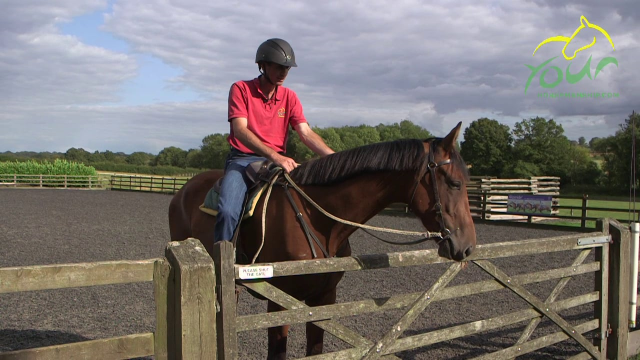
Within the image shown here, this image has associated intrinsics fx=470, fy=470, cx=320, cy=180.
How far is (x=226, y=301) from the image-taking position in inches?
90.4

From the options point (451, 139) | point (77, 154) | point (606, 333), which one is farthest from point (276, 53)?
point (77, 154)

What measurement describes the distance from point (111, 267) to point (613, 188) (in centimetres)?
5017

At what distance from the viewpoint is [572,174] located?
49.3 meters

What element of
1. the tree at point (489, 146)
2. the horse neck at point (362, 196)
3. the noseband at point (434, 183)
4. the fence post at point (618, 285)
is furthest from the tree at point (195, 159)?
the noseband at point (434, 183)

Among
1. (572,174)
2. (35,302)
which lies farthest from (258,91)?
(572,174)

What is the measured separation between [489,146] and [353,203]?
51.5 metres

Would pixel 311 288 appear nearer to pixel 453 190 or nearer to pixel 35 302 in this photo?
pixel 453 190

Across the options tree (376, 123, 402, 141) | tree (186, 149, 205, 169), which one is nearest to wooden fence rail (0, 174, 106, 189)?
tree (186, 149, 205, 169)

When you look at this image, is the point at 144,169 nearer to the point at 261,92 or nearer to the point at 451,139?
the point at 261,92

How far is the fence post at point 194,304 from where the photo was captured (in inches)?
83.3

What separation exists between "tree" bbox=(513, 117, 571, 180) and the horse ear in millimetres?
50950

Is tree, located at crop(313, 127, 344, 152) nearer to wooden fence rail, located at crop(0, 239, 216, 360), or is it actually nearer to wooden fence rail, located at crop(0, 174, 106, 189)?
wooden fence rail, located at crop(0, 174, 106, 189)

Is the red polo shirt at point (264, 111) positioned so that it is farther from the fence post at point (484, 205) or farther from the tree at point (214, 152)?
the tree at point (214, 152)

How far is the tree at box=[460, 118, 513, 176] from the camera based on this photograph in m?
50.9
